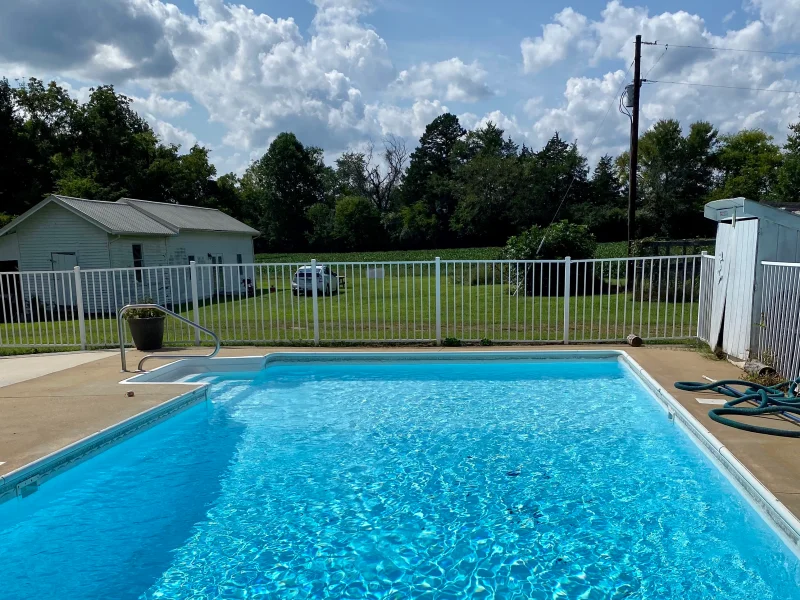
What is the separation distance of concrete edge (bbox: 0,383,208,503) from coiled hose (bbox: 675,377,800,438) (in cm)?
565

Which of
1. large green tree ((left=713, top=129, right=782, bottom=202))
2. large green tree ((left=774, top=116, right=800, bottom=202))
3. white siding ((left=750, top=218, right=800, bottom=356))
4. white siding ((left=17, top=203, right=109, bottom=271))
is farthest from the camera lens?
large green tree ((left=713, top=129, right=782, bottom=202))

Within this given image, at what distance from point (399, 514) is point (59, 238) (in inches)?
705

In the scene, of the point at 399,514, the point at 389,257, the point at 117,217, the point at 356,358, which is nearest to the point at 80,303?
the point at 356,358

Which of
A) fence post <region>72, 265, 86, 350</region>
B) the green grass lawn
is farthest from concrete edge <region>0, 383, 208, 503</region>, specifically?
the green grass lawn

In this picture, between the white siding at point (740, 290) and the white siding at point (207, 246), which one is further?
the white siding at point (207, 246)

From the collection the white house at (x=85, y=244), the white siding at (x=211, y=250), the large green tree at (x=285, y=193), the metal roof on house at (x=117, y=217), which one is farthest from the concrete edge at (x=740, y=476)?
the large green tree at (x=285, y=193)

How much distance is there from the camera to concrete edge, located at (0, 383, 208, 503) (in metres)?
4.13

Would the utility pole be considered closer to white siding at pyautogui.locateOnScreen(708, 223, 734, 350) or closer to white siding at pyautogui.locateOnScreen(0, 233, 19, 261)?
white siding at pyautogui.locateOnScreen(708, 223, 734, 350)

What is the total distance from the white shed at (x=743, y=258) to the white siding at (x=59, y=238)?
17.2 metres

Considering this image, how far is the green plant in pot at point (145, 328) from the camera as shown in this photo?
9086mm

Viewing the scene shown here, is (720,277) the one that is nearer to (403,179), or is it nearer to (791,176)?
(791,176)

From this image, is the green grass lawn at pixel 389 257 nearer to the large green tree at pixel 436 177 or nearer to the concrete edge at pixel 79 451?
the large green tree at pixel 436 177

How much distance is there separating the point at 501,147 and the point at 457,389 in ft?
179

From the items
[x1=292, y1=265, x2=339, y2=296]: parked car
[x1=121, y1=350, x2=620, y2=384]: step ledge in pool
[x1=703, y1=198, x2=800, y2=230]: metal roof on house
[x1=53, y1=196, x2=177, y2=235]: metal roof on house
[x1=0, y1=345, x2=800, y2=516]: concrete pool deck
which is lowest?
[x1=121, y1=350, x2=620, y2=384]: step ledge in pool
